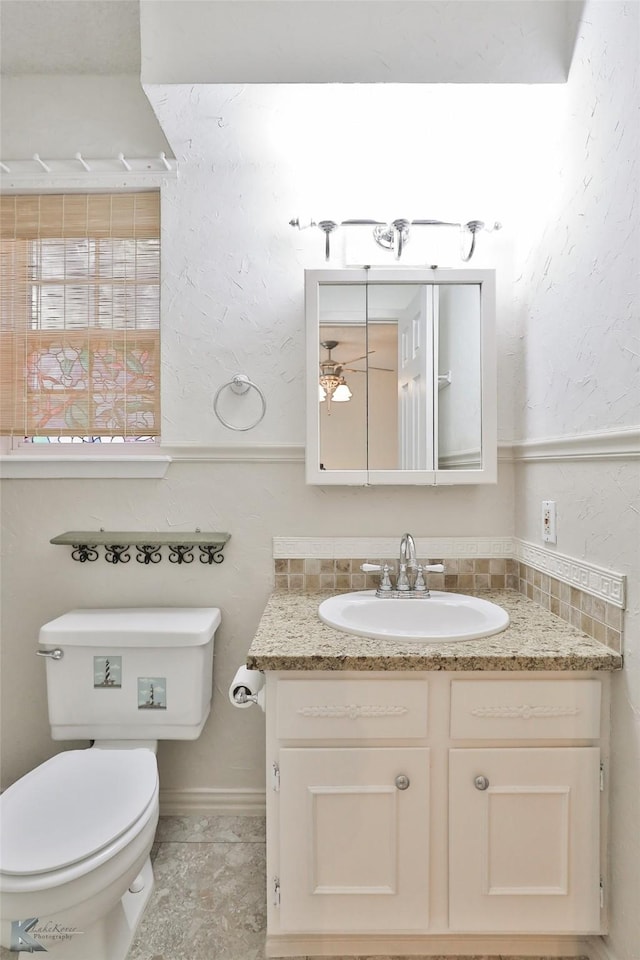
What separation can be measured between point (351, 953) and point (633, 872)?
0.69m

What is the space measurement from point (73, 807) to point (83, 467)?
39.2 inches

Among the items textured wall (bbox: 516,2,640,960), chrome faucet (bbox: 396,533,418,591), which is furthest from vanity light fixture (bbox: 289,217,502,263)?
chrome faucet (bbox: 396,533,418,591)

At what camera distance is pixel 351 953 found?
4.07 ft

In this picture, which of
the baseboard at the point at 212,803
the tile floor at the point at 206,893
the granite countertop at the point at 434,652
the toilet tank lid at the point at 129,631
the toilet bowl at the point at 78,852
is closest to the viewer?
the toilet bowl at the point at 78,852

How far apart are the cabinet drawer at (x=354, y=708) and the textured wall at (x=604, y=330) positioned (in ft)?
1.54

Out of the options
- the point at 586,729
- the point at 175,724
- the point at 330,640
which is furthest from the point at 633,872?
the point at 175,724

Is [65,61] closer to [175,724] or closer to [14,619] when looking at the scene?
[14,619]

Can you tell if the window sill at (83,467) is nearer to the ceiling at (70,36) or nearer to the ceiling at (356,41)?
the ceiling at (356,41)

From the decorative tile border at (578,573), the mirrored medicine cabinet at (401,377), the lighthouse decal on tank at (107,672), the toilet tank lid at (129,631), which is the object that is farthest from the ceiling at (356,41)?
the lighthouse decal on tank at (107,672)

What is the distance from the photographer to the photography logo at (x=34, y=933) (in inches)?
41.7

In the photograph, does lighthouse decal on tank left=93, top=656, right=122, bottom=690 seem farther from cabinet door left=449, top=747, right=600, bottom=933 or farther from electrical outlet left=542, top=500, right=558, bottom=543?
electrical outlet left=542, top=500, right=558, bottom=543

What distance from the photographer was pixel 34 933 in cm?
108

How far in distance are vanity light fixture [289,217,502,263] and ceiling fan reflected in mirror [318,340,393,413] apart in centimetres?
29

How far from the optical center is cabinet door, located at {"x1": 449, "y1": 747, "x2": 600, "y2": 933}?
1174 mm
